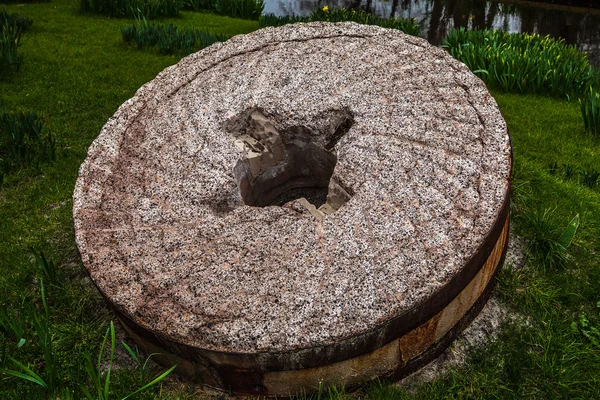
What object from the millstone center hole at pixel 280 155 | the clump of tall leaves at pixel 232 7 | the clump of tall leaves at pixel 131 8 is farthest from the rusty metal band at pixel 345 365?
the clump of tall leaves at pixel 232 7

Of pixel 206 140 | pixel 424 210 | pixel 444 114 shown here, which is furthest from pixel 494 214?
pixel 206 140

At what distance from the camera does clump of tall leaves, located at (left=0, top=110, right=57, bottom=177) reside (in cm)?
313

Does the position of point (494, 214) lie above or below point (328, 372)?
above

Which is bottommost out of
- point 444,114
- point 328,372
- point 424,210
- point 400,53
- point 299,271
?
point 328,372

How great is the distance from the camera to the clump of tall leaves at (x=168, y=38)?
459 cm

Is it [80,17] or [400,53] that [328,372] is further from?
[80,17]

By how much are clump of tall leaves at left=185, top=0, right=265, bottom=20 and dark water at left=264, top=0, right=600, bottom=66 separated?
1.36 metres

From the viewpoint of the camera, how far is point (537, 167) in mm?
3268

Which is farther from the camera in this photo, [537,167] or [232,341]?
[537,167]

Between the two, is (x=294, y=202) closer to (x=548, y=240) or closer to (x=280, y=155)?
(x=280, y=155)

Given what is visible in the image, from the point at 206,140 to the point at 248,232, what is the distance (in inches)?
23.4

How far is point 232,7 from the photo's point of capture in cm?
646

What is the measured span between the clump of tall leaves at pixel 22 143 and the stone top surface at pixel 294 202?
0.92m

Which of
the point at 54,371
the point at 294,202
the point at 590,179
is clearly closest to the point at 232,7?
the point at 590,179
